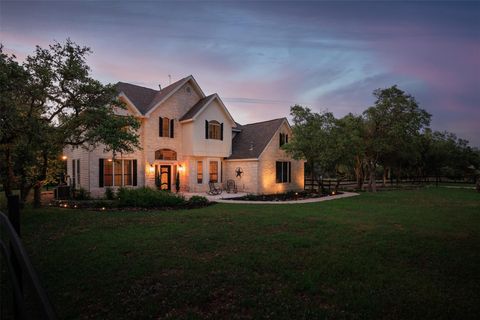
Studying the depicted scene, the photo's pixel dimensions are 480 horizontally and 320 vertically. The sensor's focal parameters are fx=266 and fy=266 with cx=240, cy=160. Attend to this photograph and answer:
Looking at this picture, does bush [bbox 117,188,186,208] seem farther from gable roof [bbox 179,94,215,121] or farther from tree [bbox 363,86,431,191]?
tree [bbox 363,86,431,191]

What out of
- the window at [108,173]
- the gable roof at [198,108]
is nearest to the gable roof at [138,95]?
the gable roof at [198,108]

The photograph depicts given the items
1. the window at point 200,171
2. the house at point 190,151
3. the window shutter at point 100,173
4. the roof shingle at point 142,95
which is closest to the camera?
the window shutter at point 100,173

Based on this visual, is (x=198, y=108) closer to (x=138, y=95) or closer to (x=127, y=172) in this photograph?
(x=138, y=95)

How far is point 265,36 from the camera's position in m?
13.7

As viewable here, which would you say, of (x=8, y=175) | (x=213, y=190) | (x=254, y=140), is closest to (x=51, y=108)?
(x=8, y=175)

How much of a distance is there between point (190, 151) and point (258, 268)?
51.9 feet

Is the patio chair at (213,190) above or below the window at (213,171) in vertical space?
below

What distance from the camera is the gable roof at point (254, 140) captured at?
829 inches

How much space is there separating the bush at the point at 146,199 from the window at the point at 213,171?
7825 millimetres

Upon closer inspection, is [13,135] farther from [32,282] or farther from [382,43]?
[382,43]

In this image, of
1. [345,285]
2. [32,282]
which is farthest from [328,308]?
[32,282]

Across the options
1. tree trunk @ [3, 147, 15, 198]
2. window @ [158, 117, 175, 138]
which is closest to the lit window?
window @ [158, 117, 175, 138]

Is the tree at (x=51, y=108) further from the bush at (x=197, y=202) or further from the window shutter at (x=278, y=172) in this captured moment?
the window shutter at (x=278, y=172)

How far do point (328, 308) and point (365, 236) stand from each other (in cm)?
466
